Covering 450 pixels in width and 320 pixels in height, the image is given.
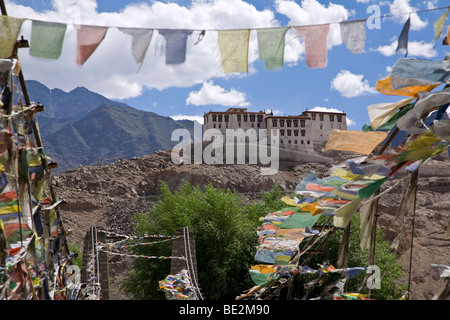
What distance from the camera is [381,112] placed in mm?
7043

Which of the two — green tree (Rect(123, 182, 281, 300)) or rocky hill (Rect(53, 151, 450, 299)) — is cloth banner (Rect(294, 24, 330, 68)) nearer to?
green tree (Rect(123, 182, 281, 300))

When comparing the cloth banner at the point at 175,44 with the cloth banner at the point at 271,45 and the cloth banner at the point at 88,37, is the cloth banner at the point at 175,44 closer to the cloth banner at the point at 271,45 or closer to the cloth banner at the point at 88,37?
the cloth banner at the point at 88,37

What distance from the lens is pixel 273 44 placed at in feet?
24.5

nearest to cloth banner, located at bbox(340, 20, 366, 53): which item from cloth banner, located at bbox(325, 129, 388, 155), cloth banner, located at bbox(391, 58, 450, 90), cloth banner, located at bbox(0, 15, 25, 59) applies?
cloth banner, located at bbox(391, 58, 450, 90)

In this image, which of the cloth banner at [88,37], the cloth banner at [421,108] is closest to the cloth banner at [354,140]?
the cloth banner at [421,108]

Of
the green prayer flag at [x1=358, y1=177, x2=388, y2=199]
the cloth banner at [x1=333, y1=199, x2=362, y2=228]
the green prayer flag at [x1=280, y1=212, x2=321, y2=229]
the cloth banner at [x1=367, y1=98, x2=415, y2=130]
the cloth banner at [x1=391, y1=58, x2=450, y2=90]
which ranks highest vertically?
Result: the cloth banner at [x1=391, y1=58, x2=450, y2=90]

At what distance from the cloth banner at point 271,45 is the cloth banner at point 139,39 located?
1.59 metres

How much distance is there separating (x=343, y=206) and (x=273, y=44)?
8.30 feet

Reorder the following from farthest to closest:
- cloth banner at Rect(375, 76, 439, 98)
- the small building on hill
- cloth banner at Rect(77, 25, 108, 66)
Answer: the small building on hill
cloth banner at Rect(77, 25, 108, 66)
cloth banner at Rect(375, 76, 439, 98)

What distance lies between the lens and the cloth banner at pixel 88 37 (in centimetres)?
710

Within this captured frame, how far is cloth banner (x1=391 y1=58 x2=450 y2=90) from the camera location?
650 centimetres

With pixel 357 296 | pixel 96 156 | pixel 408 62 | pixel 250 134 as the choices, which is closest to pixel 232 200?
pixel 357 296

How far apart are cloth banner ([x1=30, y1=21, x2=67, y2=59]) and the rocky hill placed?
29.2 m

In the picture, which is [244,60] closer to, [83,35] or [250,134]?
[83,35]
